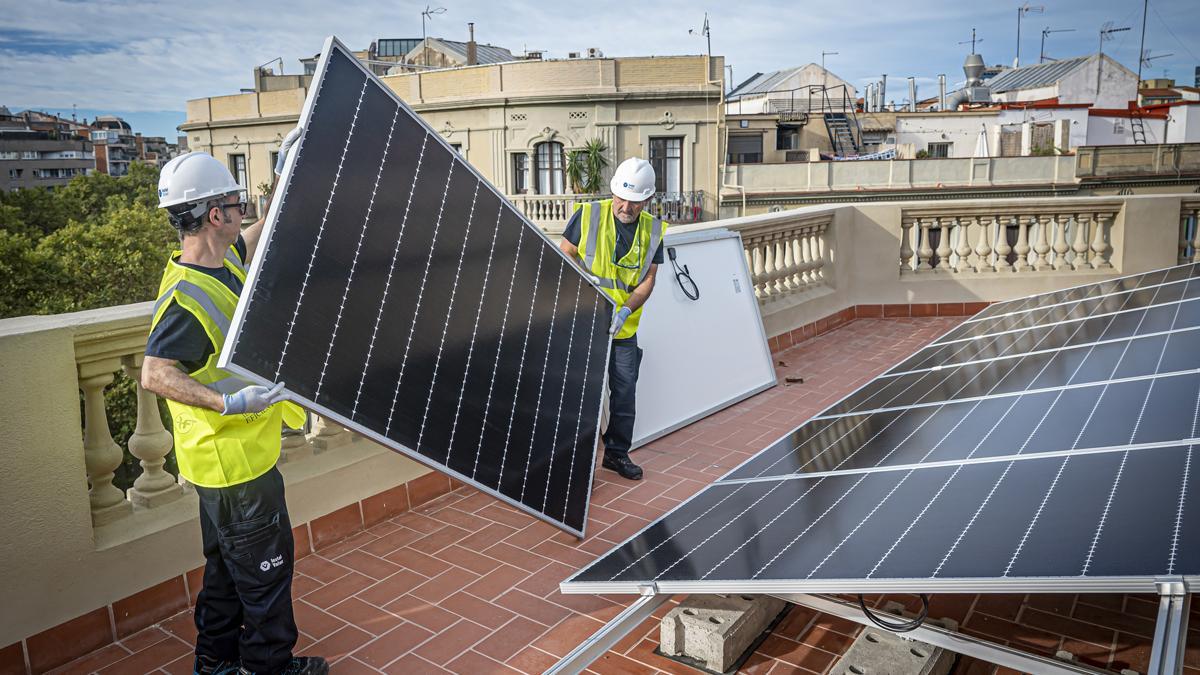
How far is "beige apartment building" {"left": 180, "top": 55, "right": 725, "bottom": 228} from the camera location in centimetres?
4319

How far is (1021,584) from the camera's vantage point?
2.33m

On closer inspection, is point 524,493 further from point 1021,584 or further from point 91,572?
point 1021,584

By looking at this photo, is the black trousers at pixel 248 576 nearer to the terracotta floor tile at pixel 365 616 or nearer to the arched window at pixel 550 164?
the terracotta floor tile at pixel 365 616

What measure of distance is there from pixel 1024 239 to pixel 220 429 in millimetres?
11053

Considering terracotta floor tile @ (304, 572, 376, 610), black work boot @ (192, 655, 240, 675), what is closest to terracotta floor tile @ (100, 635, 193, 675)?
black work boot @ (192, 655, 240, 675)

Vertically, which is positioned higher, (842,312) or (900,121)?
(900,121)

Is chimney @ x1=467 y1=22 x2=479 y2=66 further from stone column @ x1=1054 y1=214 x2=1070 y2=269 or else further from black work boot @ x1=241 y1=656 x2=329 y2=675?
black work boot @ x1=241 y1=656 x2=329 y2=675

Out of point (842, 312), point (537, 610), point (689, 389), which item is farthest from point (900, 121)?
point (537, 610)

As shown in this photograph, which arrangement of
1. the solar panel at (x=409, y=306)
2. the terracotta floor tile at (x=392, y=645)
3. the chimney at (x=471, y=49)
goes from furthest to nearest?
the chimney at (x=471, y=49)
the terracotta floor tile at (x=392, y=645)
the solar panel at (x=409, y=306)

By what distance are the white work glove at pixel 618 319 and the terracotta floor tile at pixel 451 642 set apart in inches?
83.3

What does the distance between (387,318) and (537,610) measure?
6.25 ft

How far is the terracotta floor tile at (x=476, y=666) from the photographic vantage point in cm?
404

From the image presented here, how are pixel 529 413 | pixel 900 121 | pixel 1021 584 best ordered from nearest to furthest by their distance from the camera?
pixel 1021 584
pixel 529 413
pixel 900 121

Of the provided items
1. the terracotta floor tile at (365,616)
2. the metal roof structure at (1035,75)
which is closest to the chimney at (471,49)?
the metal roof structure at (1035,75)
